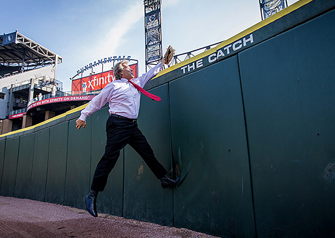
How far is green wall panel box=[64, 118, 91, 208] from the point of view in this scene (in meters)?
4.35

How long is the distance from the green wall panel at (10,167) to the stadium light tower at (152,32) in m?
17.3

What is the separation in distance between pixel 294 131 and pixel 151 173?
1.88 meters

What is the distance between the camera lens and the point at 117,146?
2459 millimetres

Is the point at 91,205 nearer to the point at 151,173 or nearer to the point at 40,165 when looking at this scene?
the point at 151,173

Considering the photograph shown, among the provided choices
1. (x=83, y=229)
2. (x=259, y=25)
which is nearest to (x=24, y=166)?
(x=83, y=229)

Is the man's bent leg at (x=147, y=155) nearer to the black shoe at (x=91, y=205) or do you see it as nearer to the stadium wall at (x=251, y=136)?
the stadium wall at (x=251, y=136)

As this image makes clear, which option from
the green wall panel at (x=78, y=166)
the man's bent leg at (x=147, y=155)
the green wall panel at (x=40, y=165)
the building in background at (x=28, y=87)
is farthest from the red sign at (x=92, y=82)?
the man's bent leg at (x=147, y=155)

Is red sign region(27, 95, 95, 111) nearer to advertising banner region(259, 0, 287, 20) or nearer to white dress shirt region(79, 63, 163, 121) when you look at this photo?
advertising banner region(259, 0, 287, 20)

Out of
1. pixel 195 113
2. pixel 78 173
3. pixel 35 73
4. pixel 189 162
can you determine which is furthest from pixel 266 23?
pixel 35 73

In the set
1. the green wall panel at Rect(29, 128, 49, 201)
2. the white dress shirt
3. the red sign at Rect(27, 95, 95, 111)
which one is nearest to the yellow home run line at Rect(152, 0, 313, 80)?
the white dress shirt

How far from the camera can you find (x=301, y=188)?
166 centimetres

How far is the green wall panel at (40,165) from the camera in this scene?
5.80 metres

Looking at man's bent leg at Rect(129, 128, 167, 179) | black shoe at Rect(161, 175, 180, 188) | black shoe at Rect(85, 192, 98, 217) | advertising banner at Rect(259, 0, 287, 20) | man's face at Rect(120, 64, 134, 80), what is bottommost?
black shoe at Rect(85, 192, 98, 217)

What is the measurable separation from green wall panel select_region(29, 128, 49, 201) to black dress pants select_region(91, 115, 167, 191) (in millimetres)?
4139
